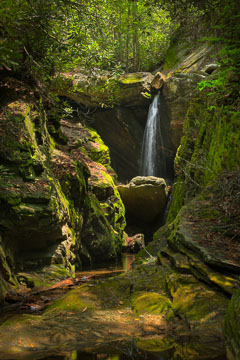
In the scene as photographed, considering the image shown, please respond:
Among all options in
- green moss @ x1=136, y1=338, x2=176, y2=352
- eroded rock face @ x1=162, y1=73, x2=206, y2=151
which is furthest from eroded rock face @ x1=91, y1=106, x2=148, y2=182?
green moss @ x1=136, y1=338, x2=176, y2=352

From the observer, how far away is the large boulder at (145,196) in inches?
651

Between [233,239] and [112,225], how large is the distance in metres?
9.22

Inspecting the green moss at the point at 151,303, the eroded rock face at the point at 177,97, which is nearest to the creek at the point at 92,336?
the green moss at the point at 151,303

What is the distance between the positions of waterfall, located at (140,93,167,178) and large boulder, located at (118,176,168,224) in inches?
145

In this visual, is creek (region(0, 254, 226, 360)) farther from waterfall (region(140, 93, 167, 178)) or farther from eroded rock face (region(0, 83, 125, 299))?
waterfall (region(140, 93, 167, 178))

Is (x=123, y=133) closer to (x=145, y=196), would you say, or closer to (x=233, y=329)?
(x=145, y=196)

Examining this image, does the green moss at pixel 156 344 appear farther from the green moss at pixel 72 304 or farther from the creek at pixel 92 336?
the green moss at pixel 72 304

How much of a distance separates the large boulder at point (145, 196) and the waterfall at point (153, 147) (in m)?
3.68

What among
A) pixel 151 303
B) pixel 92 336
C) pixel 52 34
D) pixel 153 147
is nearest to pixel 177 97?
pixel 153 147

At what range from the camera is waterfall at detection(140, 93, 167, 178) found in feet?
65.1

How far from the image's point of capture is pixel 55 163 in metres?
9.30

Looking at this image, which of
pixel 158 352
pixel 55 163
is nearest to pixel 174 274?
pixel 158 352

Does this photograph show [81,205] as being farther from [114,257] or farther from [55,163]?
[114,257]

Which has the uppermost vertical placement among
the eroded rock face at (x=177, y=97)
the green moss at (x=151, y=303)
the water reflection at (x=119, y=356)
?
the eroded rock face at (x=177, y=97)
